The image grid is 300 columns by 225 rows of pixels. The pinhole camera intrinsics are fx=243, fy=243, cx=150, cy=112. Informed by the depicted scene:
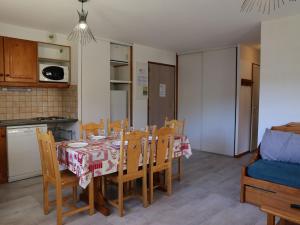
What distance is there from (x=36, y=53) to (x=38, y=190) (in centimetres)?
218

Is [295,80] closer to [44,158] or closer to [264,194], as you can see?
[264,194]

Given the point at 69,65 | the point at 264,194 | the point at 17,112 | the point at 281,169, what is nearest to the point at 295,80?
the point at 281,169

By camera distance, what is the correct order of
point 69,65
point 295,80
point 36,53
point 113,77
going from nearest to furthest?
1. point 295,80
2. point 36,53
3. point 69,65
4. point 113,77

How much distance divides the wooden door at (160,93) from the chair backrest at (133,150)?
9.48 feet

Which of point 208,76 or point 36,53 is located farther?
point 208,76

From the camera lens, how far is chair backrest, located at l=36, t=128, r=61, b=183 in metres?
2.32

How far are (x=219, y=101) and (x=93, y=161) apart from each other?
3766 millimetres

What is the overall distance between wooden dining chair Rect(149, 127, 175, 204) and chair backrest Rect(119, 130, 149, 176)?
0.13 metres

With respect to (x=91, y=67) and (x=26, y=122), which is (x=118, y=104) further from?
(x=26, y=122)

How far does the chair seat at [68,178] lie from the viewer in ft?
8.11

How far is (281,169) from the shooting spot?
112 inches

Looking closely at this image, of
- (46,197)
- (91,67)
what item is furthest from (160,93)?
(46,197)

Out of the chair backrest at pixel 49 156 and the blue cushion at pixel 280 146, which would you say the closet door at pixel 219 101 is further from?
the chair backrest at pixel 49 156

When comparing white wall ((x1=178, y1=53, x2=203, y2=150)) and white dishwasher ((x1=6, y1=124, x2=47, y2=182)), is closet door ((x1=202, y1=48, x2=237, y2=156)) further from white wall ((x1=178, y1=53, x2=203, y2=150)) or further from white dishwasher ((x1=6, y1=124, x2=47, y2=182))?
white dishwasher ((x1=6, y1=124, x2=47, y2=182))
